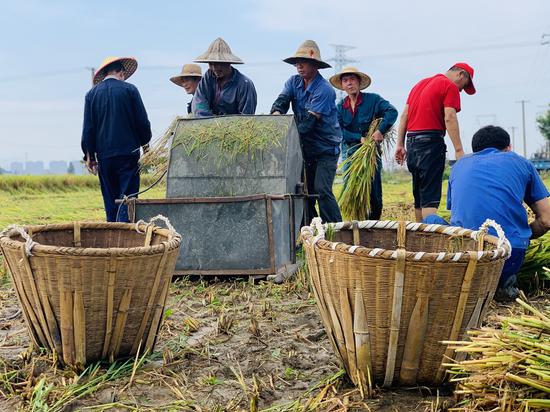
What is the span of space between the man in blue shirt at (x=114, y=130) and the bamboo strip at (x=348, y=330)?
3760 millimetres

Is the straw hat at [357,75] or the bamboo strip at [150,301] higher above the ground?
the straw hat at [357,75]

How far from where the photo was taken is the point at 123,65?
6.57 metres

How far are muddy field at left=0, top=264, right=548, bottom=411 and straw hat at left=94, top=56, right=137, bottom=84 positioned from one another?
9.27 feet

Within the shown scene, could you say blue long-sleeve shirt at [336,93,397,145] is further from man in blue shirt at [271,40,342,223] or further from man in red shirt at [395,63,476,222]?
man in blue shirt at [271,40,342,223]

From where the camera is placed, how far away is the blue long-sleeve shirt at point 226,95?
249 inches

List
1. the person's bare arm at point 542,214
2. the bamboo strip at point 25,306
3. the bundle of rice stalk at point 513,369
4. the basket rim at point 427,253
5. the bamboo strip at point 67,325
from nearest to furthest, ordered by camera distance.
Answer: the bundle of rice stalk at point 513,369 → the basket rim at point 427,253 → the bamboo strip at point 67,325 → the bamboo strip at point 25,306 → the person's bare arm at point 542,214

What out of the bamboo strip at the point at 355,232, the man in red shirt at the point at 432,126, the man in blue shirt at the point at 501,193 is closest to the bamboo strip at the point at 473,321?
the bamboo strip at the point at 355,232

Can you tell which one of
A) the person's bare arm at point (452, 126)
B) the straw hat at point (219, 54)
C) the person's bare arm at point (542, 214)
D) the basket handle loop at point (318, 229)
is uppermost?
the straw hat at point (219, 54)

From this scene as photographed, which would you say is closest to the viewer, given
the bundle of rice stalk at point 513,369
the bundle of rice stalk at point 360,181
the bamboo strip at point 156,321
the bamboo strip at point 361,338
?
the bundle of rice stalk at point 513,369

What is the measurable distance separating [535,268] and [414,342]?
2299 mm

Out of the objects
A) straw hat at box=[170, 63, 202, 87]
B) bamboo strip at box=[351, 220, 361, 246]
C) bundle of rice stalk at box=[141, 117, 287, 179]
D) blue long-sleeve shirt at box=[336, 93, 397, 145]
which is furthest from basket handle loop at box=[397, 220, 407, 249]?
straw hat at box=[170, 63, 202, 87]

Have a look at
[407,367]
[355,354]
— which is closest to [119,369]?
[355,354]

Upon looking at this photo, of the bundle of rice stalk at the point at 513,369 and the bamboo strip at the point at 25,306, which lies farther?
the bamboo strip at the point at 25,306

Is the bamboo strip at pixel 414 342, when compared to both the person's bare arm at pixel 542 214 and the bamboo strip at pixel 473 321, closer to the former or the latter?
the bamboo strip at pixel 473 321
